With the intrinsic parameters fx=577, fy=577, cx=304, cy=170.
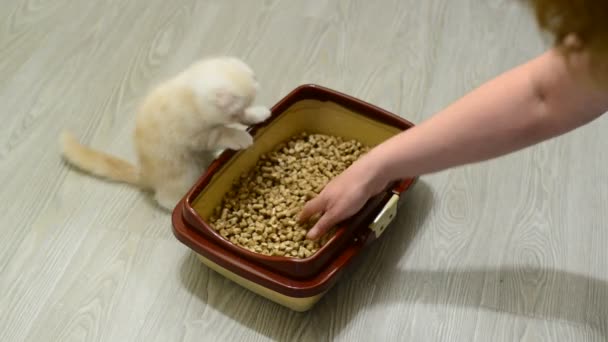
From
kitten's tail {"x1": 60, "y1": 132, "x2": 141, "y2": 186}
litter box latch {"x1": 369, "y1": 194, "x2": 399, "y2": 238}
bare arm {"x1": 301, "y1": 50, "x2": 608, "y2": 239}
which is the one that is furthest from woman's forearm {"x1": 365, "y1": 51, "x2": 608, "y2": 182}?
kitten's tail {"x1": 60, "y1": 132, "x2": 141, "y2": 186}

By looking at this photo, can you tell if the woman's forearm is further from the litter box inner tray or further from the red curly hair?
the litter box inner tray

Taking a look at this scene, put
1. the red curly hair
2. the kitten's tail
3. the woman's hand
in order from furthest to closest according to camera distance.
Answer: the kitten's tail < the woman's hand < the red curly hair

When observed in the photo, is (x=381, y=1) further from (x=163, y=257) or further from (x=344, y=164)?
(x=163, y=257)

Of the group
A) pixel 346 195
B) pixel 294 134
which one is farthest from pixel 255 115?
pixel 346 195

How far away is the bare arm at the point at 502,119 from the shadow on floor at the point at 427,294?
29 cm

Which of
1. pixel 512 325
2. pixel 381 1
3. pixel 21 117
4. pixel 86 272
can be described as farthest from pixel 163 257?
pixel 381 1

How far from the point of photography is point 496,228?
1145 millimetres

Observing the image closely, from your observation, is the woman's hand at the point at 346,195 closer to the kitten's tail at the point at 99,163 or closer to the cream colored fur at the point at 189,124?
the cream colored fur at the point at 189,124

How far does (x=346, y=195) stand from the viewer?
90 cm

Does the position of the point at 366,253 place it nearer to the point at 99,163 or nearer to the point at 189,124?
the point at 189,124

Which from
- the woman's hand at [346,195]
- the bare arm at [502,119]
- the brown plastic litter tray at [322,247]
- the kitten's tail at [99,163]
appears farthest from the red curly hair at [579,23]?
the kitten's tail at [99,163]

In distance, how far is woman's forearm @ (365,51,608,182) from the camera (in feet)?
2.21

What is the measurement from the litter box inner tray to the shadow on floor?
130 millimetres

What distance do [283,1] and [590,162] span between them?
88cm
